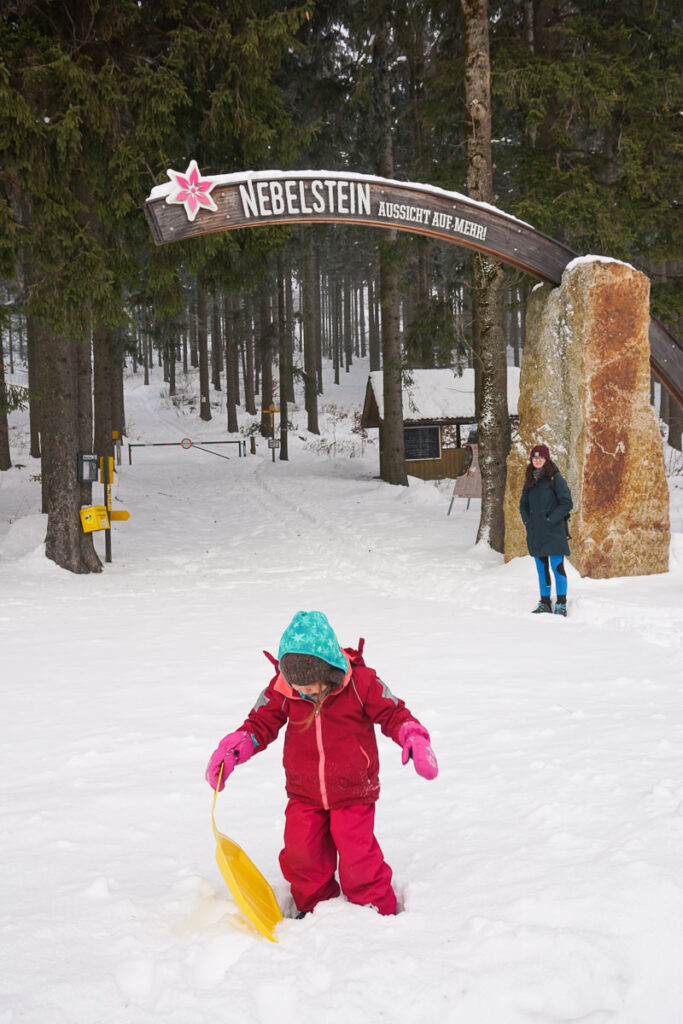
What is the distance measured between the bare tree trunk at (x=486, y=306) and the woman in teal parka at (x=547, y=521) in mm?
2782

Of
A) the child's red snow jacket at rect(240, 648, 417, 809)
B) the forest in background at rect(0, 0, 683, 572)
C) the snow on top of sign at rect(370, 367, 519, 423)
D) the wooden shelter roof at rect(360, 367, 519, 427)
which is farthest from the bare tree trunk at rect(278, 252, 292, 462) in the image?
the child's red snow jacket at rect(240, 648, 417, 809)

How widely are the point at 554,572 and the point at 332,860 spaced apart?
17.3ft

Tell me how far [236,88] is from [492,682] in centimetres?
807

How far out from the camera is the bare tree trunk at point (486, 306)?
10.6m

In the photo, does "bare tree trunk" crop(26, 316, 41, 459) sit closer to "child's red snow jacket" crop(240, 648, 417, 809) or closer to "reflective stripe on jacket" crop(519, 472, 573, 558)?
"reflective stripe on jacket" crop(519, 472, 573, 558)

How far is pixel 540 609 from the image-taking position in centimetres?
812

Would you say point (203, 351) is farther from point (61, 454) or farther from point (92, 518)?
point (92, 518)

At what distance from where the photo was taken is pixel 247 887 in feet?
9.64

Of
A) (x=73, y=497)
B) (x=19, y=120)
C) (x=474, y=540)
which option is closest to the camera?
(x=19, y=120)

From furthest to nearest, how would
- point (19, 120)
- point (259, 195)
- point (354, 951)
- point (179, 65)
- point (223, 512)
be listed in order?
point (223, 512)
point (179, 65)
point (19, 120)
point (259, 195)
point (354, 951)

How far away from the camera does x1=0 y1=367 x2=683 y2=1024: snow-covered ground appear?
2570 mm

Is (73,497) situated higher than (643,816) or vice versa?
(73,497)

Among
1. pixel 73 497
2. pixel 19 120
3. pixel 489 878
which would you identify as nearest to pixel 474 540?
pixel 73 497

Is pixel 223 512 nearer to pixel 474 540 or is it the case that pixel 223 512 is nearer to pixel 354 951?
pixel 474 540
